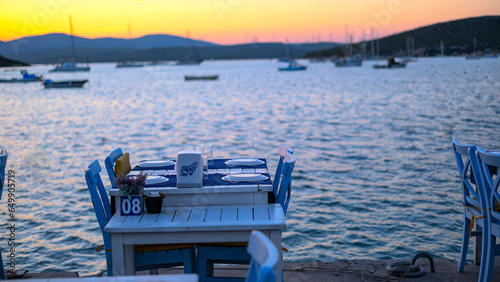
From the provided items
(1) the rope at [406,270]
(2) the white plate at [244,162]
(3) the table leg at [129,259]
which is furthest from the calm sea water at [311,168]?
(3) the table leg at [129,259]

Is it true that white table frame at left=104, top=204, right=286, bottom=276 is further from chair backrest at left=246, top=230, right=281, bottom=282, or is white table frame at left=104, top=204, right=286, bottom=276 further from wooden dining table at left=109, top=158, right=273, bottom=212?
chair backrest at left=246, top=230, right=281, bottom=282

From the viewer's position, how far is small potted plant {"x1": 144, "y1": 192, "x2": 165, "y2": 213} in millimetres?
3105

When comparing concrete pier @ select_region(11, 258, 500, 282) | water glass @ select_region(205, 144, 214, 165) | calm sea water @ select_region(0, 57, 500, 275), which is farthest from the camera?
calm sea water @ select_region(0, 57, 500, 275)

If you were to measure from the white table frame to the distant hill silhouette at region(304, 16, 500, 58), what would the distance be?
6144cm

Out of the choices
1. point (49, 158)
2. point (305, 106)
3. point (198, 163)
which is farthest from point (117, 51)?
point (198, 163)

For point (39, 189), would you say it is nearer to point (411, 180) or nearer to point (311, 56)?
point (411, 180)

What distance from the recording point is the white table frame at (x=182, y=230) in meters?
2.90

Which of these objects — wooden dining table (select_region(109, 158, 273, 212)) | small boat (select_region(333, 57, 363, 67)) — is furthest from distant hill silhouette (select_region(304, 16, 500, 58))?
wooden dining table (select_region(109, 158, 273, 212))

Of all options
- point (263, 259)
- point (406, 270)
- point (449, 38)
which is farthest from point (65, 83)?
point (449, 38)

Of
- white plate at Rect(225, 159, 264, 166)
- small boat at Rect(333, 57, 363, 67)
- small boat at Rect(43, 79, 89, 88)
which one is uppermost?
small boat at Rect(333, 57, 363, 67)

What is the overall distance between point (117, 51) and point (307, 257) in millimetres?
155610

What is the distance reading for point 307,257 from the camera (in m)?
5.70

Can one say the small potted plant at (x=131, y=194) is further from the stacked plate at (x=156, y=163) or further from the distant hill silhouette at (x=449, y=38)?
the distant hill silhouette at (x=449, y=38)

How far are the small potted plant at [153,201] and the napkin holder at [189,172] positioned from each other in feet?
0.59
